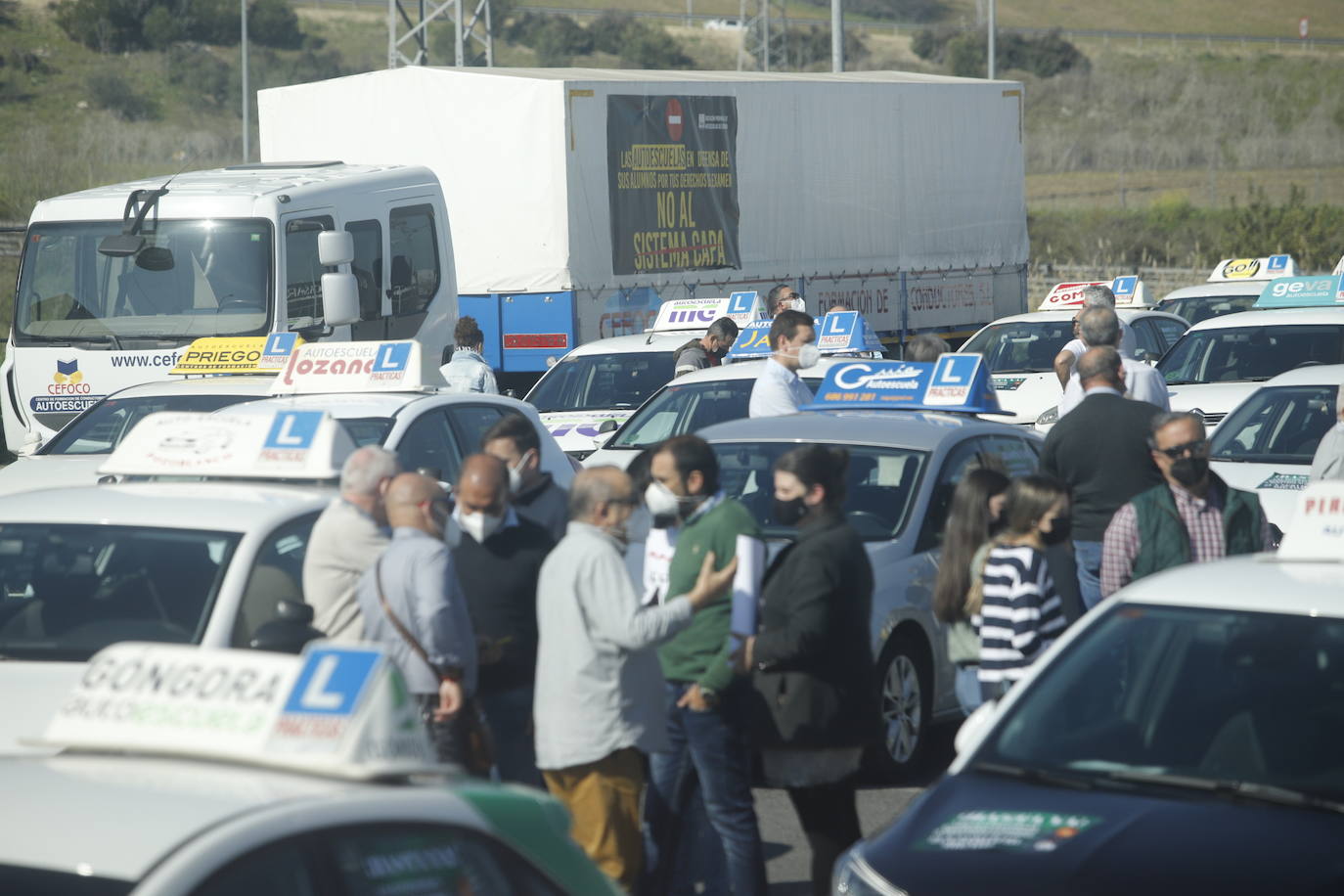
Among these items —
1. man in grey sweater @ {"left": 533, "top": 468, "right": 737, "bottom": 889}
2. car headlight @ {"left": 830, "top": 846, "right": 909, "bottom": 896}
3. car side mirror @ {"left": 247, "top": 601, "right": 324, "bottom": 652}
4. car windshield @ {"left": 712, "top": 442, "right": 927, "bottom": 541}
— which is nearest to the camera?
car headlight @ {"left": 830, "top": 846, "right": 909, "bottom": 896}

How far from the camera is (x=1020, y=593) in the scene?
219 inches

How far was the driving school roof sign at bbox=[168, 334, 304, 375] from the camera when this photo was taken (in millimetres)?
11391

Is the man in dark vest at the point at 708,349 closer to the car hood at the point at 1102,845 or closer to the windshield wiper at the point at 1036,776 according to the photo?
the windshield wiper at the point at 1036,776

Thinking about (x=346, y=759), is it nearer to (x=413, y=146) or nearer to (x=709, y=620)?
(x=709, y=620)

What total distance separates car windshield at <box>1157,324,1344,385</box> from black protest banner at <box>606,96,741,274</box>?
22.3 feet

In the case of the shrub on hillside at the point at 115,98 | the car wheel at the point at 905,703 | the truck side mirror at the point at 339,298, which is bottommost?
the car wheel at the point at 905,703

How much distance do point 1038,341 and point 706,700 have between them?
44.1 feet

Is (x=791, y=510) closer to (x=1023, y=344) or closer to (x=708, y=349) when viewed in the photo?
(x=708, y=349)

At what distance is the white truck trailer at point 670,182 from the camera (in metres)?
18.5

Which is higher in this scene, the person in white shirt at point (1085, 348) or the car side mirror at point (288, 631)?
the person in white shirt at point (1085, 348)

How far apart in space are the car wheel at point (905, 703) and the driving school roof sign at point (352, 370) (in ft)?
11.6

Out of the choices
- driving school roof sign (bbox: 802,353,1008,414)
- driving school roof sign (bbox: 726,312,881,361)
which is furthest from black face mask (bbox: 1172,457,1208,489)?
driving school roof sign (bbox: 726,312,881,361)

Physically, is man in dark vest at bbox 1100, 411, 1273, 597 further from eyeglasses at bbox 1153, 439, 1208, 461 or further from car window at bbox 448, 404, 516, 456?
car window at bbox 448, 404, 516, 456

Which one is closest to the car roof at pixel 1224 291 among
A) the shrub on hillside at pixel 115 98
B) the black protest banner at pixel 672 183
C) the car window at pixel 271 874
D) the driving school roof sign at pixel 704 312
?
the black protest banner at pixel 672 183
